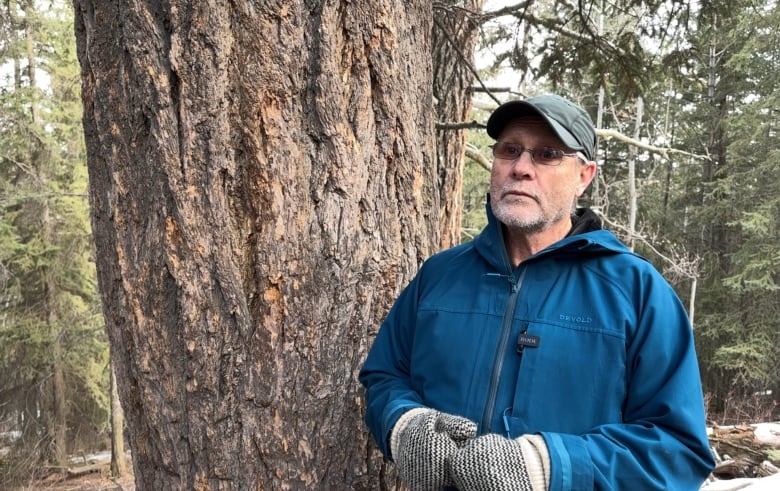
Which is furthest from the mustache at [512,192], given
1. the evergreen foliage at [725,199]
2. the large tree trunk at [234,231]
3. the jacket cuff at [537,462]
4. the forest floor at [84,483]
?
the forest floor at [84,483]

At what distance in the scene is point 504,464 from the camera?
1.43 m

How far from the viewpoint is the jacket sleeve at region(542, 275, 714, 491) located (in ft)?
4.68

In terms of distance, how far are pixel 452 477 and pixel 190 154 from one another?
1.29 metres

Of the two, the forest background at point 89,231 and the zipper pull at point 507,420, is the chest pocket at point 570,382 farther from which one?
the forest background at point 89,231

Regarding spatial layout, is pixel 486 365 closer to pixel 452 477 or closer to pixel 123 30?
pixel 452 477

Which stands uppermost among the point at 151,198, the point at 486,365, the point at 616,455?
the point at 151,198

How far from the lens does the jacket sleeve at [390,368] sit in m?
1.79

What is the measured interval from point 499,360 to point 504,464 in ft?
1.05

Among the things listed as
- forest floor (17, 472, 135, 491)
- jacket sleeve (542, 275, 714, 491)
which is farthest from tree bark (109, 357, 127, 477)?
jacket sleeve (542, 275, 714, 491)

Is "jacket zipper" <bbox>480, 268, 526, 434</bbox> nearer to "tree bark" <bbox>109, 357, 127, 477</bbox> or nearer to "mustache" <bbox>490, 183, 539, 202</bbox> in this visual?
"mustache" <bbox>490, 183, 539, 202</bbox>

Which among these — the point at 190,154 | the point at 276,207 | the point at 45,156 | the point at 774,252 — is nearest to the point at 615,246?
the point at 276,207

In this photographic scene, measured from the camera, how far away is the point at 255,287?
6.43 ft

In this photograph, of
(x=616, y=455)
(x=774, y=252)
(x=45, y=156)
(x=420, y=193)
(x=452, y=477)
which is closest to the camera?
(x=616, y=455)

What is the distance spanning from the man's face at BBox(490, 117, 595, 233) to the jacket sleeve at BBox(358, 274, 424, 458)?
40cm
